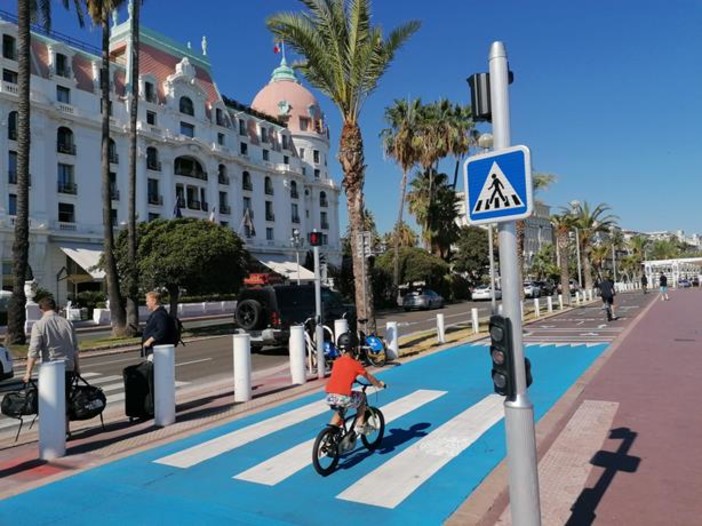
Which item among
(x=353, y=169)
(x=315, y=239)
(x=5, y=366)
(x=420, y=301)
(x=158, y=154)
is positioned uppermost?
(x=158, y=154)

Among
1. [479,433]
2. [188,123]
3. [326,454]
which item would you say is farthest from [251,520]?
[188,123]

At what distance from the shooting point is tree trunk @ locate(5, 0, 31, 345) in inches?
764

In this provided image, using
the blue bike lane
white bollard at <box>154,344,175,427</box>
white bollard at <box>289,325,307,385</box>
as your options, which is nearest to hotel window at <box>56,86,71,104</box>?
white bollard at <box>289,325,307,385</box>

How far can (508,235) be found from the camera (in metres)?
3.76

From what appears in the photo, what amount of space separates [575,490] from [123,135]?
4511 centimetres

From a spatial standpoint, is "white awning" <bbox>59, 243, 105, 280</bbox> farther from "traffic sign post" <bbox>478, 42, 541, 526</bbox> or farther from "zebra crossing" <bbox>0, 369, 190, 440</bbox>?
"traffic sign post" <bbox>478, 42, 541, 526</bbox>

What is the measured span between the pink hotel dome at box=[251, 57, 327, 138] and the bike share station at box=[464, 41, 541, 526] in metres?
65.1

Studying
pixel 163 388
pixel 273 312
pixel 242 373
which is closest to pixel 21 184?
pixel 273 312

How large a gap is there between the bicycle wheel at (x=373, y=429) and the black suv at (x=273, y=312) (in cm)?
902

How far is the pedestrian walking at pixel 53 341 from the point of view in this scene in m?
6.84

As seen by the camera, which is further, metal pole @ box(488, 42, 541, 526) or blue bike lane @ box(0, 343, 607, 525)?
blue bike lane @ box(0, 343, 607, 525)

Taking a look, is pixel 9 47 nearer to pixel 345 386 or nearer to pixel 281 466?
pixel 281 466

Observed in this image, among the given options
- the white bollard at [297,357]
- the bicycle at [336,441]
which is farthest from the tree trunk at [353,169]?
the bicycle at [336,441]

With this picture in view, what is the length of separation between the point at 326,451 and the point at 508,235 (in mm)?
2884
